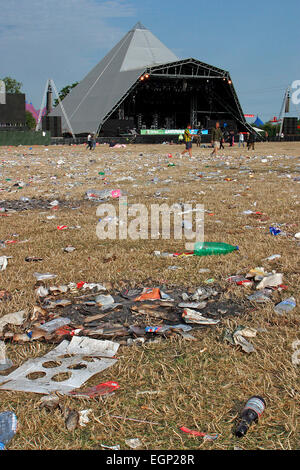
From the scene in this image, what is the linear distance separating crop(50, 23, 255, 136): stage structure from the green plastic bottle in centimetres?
3418

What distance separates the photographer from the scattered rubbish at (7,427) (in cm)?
154

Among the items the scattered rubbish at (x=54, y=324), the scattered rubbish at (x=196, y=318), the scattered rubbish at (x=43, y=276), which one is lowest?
the scattered rubbish at (x=54, y=324)

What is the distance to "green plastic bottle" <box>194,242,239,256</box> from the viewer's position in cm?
369

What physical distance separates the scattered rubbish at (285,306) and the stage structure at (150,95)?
3545 cm

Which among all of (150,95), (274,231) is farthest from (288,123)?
(274,231)

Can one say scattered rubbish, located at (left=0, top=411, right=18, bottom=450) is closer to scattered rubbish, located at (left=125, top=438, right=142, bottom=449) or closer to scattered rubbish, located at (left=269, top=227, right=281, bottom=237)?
scattered rubbish, located at (left=125, top=438, right=142, bottom=449)

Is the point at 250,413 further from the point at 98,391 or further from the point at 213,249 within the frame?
the point at 213,249

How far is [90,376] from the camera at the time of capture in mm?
1928

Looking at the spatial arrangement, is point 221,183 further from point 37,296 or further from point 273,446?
point 273,446

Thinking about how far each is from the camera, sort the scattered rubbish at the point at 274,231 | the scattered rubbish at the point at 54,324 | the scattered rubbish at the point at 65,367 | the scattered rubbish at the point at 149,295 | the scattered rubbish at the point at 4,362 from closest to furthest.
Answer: the scattered rubbish at the point at 65,367, the scattered rubbish at the point at 4,362, the scattered rubbish at the point at 54,324, the scattered rubbish at the point at 149,295, the scattered rubbish at the point at 274,231

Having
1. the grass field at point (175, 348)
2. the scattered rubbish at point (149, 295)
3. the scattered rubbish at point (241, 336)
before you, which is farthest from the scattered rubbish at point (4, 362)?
A: the scattered rubbish at point (241, 336)

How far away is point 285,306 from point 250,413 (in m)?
1.04

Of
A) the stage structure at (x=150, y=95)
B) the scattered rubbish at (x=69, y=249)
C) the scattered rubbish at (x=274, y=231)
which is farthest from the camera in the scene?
the stage structure at (x=150, y=95)

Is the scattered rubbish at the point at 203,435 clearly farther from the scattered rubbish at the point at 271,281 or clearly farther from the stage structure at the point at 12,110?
the stage structure at the point at 12,110
